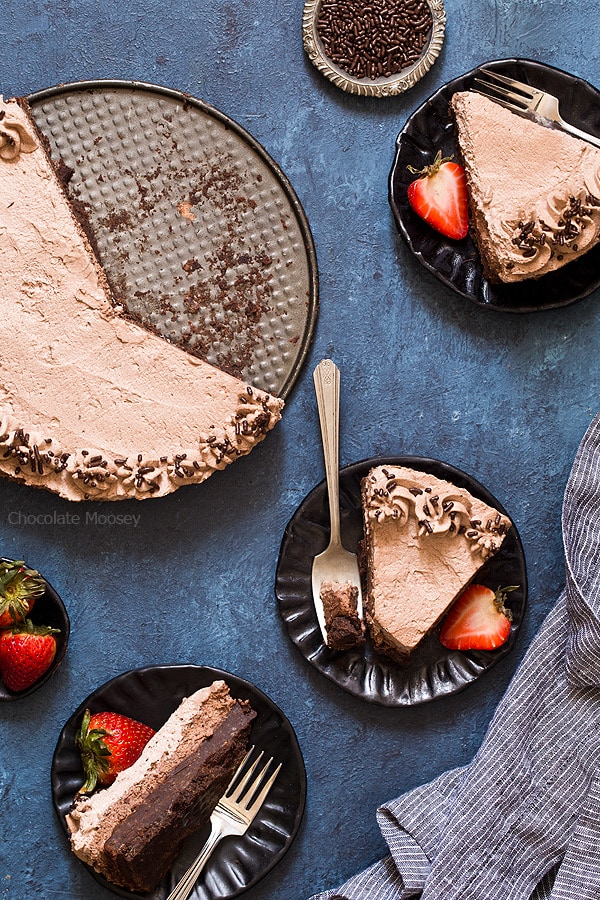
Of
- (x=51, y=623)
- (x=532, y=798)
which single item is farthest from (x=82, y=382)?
(x=532, y=798)

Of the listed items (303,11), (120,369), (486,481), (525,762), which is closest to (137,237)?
(120,369)

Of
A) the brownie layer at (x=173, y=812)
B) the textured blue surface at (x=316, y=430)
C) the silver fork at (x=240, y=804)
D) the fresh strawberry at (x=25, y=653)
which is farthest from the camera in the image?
the textured blue surface at (x=316, y=430)

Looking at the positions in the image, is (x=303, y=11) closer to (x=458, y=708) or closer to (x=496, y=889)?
(x=458, y=708)

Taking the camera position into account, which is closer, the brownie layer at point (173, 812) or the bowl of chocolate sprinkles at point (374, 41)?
the brownie layer at point (173, 812)

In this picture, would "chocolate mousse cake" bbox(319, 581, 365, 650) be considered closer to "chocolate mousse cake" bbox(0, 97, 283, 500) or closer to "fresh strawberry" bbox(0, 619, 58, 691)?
"chocolate mousse cake" bbox(0, 97, 283, 500)

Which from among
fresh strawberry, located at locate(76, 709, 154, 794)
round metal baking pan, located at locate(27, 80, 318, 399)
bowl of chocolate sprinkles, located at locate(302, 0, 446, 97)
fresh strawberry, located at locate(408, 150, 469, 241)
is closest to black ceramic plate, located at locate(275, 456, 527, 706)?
round metal baking pan, located at locate(27, 80, 318, 399)

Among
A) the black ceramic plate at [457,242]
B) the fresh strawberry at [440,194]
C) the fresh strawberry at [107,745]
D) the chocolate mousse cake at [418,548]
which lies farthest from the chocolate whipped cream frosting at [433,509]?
the fresh strawberry at [107,745]

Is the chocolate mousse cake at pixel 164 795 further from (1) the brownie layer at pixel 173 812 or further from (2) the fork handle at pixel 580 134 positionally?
(2) the fork handle at pixel 580 134
